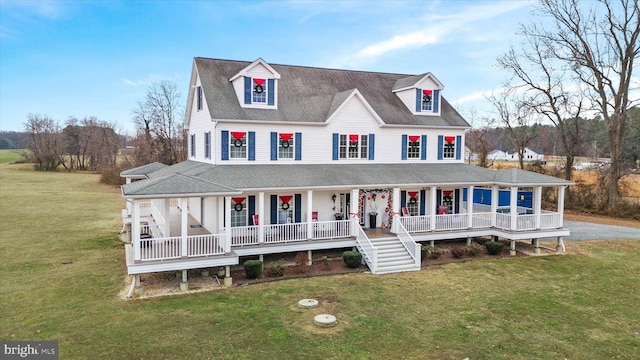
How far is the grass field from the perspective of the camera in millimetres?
10312

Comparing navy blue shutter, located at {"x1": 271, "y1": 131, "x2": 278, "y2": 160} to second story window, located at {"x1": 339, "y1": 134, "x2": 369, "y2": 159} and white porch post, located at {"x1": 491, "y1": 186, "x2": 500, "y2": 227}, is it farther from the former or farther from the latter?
white porch post, located at {"x1": 491, "y1": 186, "x2": 500, "y2": 227}

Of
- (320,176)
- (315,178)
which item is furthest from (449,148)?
(315,178)

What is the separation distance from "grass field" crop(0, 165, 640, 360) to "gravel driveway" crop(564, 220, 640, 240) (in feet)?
17.8

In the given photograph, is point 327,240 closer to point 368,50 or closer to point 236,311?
point 236,311

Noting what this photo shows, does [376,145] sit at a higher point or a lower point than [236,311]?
higher

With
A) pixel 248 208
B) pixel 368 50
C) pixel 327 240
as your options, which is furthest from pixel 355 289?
pixel 368 50

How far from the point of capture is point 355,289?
14.8 metres

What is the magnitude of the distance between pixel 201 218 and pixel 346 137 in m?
8.41

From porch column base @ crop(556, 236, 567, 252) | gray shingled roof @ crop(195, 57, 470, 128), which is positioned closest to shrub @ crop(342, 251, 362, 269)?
gray shingled roof @ crop(195, 57, 470, 128)

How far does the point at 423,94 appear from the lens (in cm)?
2414

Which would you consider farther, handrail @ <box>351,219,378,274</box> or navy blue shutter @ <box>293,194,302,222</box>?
navy blue shutter @ <box>293,194,302,222</box>

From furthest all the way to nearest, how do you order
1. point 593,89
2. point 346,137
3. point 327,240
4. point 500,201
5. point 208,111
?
point 593,89 → point 500,201 → point 346,137 → point 208,111 → point 327,240

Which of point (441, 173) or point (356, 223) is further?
point (441, 173)

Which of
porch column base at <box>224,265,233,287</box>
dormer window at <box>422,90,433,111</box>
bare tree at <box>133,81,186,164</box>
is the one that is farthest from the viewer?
bare tree at <box>133,81,186,164</box>
